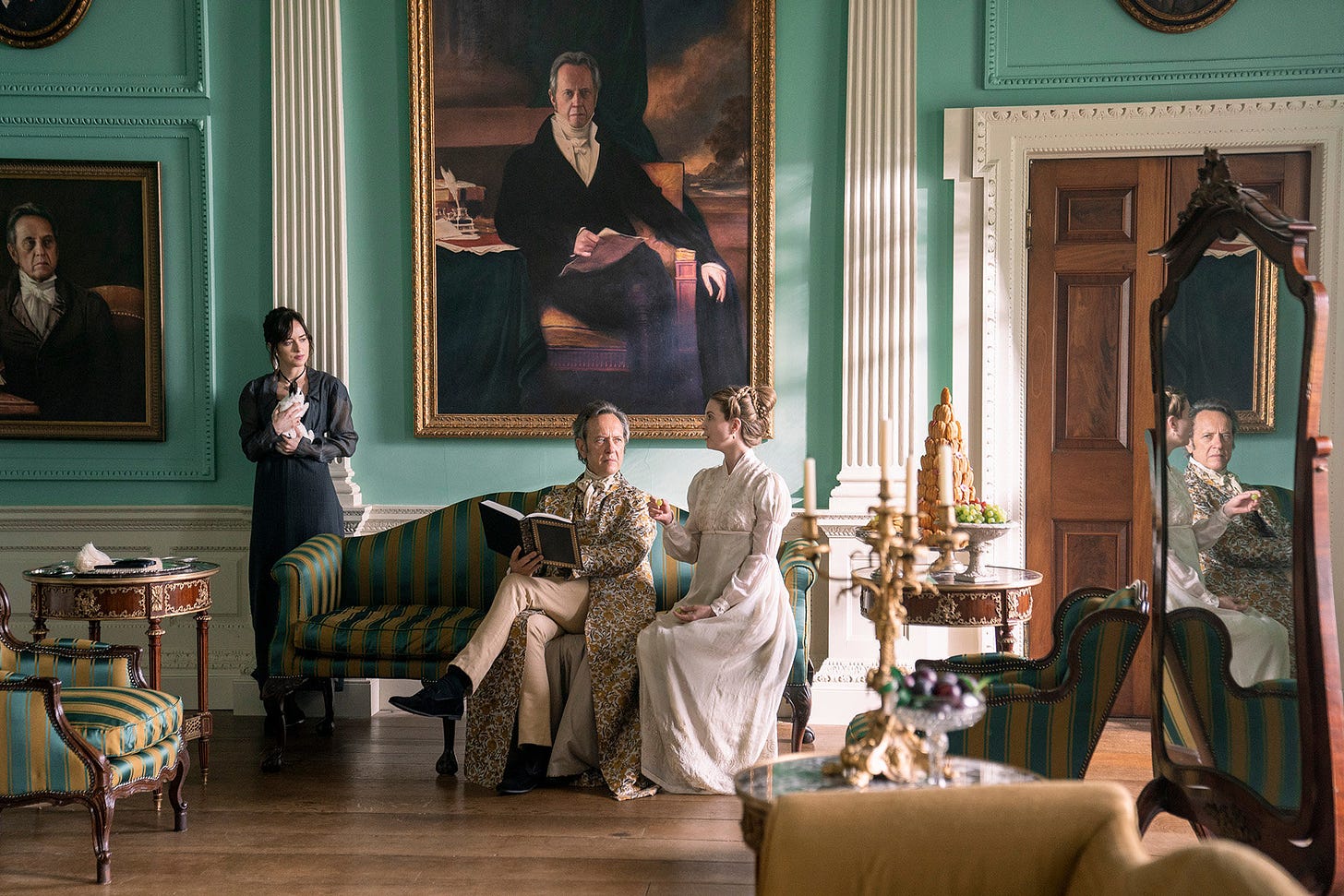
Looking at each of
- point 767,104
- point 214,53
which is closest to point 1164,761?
point 767,104

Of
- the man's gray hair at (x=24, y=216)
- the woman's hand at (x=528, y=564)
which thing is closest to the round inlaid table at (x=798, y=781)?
the woman's hand at (x=528, y=564)

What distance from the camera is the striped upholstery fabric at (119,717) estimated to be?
3.78 metres

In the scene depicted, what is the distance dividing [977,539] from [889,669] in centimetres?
226

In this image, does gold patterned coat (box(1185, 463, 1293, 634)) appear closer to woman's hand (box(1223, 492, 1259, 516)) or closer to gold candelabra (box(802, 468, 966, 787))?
woman's hand (box(1223, 492, 1259, 516))

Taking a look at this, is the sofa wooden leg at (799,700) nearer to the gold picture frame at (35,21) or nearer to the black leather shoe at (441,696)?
the black leather shoe at (441,696)

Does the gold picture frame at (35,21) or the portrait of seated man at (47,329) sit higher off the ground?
the gold picture frame at (35,21)

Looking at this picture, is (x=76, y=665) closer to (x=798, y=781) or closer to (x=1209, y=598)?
(x=798, y=781)

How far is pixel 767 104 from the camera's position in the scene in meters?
5.77

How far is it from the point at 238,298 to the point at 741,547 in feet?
10.4

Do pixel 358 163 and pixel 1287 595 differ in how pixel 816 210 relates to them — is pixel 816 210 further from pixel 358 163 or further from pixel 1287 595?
pixel 1287 595

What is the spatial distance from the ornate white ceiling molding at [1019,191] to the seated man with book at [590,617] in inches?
77.8

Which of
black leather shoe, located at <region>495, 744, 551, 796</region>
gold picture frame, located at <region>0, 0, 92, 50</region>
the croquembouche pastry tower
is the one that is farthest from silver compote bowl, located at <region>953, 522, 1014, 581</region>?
gold picture frame, located at <region>0, 0, 92, 50</region>

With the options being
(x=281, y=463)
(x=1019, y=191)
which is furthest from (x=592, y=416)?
(x=1019, y=191)

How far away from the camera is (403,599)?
5.52 m
